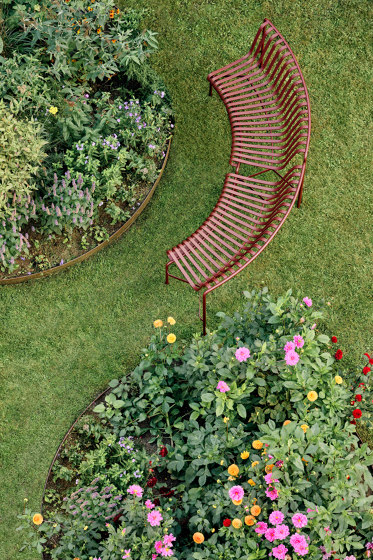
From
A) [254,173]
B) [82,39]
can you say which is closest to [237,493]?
[254,173]

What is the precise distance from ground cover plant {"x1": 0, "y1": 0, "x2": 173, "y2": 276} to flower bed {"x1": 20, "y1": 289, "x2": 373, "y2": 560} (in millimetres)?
1327

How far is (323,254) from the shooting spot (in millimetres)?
5152

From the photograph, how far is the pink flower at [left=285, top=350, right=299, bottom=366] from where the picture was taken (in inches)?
138

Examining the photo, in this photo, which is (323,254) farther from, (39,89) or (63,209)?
(39,89)

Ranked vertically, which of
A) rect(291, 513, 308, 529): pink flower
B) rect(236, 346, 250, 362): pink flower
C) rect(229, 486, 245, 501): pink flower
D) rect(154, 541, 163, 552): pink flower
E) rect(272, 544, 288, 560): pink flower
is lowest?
rect(154, 541, 163, 552): pink flower

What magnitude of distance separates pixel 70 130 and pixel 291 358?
265cm

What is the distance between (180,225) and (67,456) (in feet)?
6.92

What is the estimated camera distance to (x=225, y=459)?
365 cm

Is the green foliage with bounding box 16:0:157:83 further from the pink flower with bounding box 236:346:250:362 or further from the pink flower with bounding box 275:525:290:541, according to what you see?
the pink flower with bounding box 275:525:290:541

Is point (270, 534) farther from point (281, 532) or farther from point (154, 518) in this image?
point (154, 518)

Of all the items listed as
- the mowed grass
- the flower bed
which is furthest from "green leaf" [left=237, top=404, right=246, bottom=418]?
the mowed grass

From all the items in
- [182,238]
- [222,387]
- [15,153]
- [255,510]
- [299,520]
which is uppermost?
[15,153]

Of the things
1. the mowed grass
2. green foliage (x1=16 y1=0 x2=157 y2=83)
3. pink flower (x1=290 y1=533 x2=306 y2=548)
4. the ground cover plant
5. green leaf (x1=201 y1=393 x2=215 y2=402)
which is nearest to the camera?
pink flower (x1=290 y1=533 x2=306 y2=548)

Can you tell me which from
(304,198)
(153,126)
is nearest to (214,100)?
(153,126)
